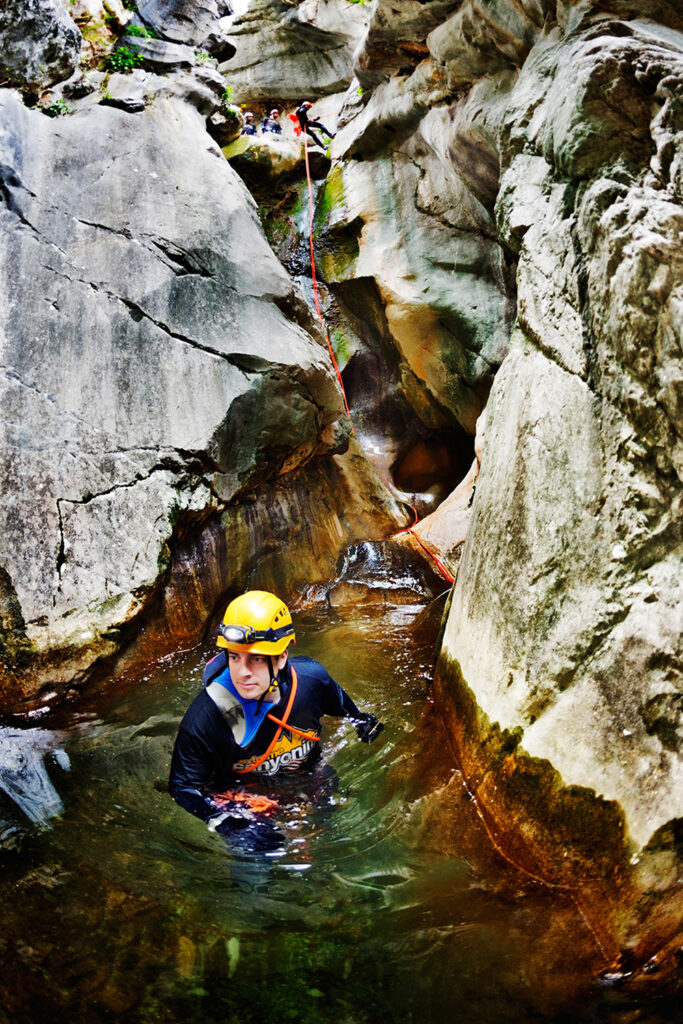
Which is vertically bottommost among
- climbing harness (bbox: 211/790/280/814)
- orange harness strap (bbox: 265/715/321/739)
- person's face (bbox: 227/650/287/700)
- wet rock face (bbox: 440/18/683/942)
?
climbing harness (bbox: 211/790/280/814)

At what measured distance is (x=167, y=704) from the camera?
218 inches

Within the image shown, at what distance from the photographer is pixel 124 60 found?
8523 millimetres

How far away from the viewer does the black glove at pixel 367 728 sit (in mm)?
4281

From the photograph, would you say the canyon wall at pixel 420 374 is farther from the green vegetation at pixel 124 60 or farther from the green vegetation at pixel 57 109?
the green vegetation at pixel 57 109

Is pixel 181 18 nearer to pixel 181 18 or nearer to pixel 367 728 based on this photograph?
pixel 181 18

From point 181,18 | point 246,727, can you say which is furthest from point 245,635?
point 181,18

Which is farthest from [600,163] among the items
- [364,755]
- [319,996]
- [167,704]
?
[167,704]

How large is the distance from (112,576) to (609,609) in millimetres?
4031

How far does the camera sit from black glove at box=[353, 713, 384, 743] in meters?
4.28

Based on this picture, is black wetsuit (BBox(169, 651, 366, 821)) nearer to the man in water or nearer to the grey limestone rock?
the man in water

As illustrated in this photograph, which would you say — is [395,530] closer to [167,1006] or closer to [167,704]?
[167,704]

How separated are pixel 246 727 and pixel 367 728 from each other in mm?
842

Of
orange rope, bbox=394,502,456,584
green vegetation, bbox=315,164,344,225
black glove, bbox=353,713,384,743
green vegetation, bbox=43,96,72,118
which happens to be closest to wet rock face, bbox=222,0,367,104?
green vegetation, bbox=315,164,344,225

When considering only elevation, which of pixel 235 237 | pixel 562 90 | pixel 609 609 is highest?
pixel 562 90
